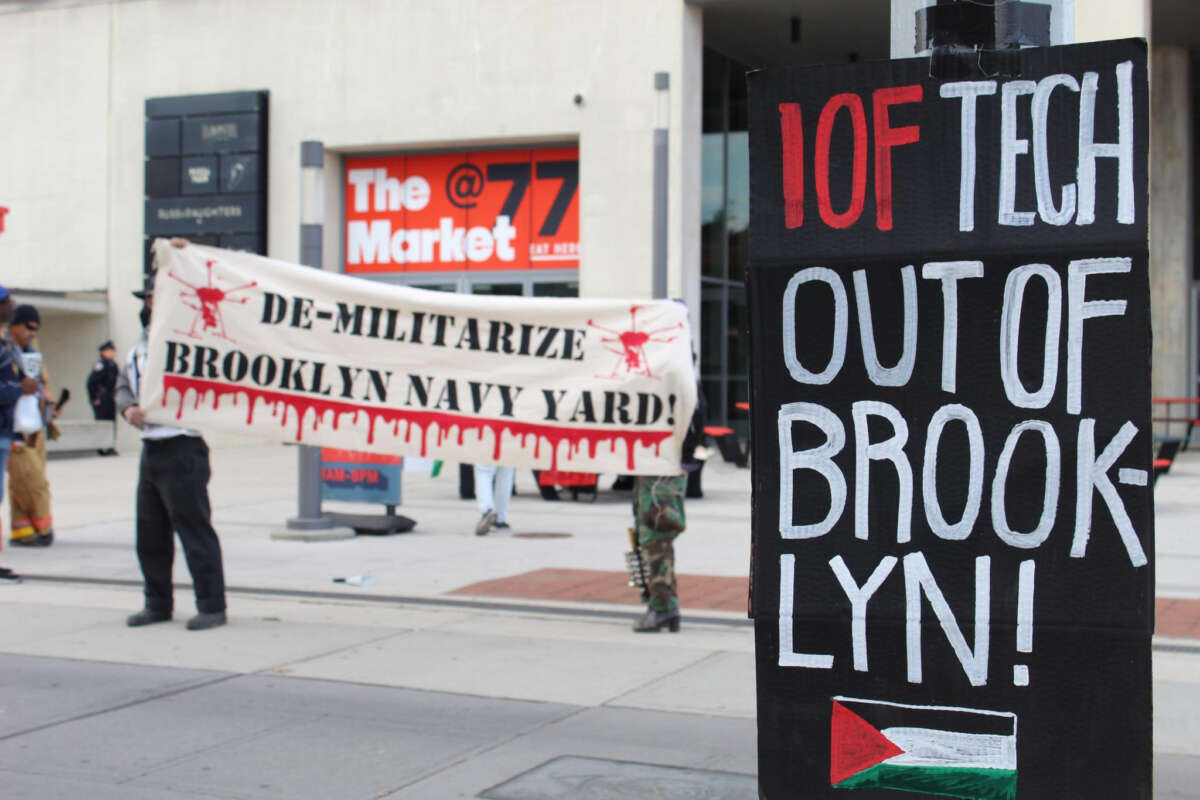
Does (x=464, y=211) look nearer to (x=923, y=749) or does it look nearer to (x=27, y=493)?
(x=27, y=493)

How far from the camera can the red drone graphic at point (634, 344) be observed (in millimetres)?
7820

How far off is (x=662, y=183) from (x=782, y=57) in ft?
49.9

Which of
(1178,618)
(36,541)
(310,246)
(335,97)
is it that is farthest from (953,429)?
(335,97)

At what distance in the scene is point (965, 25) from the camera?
9.86 ft

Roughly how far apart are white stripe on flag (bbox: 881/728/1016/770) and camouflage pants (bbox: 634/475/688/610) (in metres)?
4.78

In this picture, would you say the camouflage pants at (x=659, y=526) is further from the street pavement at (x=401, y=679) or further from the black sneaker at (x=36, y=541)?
A: the black sneaker at (x=36, y=541)

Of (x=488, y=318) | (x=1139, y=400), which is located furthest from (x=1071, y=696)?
(x=488, y=318)

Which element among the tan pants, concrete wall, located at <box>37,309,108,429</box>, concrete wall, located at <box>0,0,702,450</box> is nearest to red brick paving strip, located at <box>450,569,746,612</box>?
the tan pants

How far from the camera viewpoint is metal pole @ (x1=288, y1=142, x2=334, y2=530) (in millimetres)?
11977

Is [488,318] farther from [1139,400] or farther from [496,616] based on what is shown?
[1139,400]

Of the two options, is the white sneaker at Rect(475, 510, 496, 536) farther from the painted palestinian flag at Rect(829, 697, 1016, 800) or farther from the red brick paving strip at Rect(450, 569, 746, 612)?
the painted palestinian flag at Rect(829, 697, 1016, 800)

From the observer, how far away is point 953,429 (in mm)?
2914

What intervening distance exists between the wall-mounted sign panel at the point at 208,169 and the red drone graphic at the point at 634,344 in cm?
1947

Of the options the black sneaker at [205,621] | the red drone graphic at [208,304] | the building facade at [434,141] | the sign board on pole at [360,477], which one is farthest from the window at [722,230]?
the black sneaker at [205,621]
